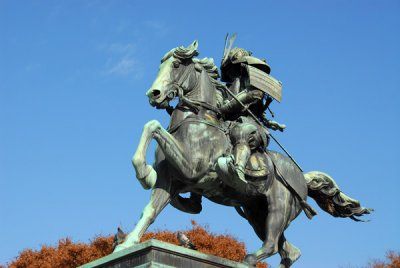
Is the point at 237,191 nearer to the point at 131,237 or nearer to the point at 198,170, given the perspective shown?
the point at 198,170

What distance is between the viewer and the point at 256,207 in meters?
10.8

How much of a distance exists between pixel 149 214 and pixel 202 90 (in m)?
2.06

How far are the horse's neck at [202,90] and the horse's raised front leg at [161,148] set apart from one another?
3.10 feet

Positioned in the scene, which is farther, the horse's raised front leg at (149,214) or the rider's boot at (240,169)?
the rider's boot at (240,169)

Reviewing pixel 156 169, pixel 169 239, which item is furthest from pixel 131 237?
pixel 169 239

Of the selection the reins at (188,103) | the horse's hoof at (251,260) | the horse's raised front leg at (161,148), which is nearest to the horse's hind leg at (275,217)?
the horse's hoof at (251,260)

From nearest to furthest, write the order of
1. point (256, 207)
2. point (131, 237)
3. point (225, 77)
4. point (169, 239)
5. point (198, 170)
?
point (131, 237) → point (198, 170) → point (256, 207) → point (225, 77) → point (169, 239)

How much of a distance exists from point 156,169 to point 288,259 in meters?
2.56

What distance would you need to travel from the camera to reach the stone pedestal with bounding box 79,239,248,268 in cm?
838

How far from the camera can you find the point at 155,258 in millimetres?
8367

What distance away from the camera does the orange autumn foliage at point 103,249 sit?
26920mm

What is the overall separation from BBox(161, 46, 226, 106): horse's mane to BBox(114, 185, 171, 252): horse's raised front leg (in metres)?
1.83

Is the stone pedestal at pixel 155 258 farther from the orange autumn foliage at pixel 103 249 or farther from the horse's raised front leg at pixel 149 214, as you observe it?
the orange autumn foliage at pixel 103 249

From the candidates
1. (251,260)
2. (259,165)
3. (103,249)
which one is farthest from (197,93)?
(103,249)
